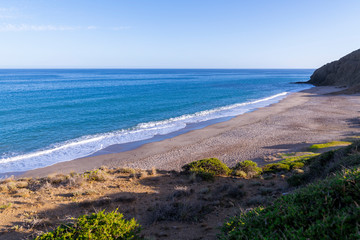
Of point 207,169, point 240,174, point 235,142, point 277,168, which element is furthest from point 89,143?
point 277,168

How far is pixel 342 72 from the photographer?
8088 centimetres

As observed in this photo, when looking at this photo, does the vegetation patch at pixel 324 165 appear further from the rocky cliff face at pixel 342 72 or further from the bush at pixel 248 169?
the rocky cliff face at pixel 342 72

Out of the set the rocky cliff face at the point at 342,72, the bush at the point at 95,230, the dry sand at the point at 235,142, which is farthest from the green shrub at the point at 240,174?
the rocky cliff face at the point at 342,72

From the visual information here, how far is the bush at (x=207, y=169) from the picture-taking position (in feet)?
38.8

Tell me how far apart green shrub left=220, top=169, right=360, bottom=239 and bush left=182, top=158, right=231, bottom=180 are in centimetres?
683

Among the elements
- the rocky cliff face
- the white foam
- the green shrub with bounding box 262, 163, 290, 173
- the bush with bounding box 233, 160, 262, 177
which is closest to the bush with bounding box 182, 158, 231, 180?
the bush with bounding box 233, 160, 262, 177

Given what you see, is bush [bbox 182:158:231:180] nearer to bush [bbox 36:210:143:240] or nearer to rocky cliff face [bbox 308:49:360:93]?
bush [bbox 36:210:143:240]

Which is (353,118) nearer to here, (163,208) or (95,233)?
(163,208)

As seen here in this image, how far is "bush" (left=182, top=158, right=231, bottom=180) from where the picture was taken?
465 inches

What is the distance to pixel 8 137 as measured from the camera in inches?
973

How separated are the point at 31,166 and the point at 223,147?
16402 millimetres

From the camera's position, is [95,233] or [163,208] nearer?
[95,233]

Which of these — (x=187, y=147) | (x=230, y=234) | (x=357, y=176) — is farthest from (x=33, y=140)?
(x=357, y=176)

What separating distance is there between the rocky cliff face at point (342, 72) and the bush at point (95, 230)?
84.4 metres
